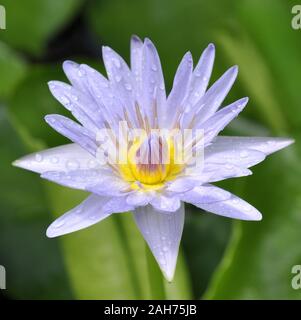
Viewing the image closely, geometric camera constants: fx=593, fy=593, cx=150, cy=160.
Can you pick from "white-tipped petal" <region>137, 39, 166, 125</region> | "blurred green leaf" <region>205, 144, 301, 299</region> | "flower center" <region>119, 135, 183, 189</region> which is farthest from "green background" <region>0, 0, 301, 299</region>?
"white-tipped petal" <region>137, 39, 166, 125</region>

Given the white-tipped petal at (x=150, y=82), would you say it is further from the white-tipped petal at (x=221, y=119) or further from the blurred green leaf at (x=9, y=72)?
the blurred green leaf at (x=9, y=72)

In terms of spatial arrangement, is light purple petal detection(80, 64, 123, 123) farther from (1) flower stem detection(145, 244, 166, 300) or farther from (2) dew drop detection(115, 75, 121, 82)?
(1) flower stem detection(145, 244, 166, 300)

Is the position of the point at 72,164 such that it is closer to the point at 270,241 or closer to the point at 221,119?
the point at 221,119

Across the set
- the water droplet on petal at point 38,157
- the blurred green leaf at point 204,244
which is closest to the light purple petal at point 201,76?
the water droplet on petal at point 38,157

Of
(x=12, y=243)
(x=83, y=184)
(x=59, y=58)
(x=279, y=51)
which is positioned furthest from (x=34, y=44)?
(x=83, y=184)

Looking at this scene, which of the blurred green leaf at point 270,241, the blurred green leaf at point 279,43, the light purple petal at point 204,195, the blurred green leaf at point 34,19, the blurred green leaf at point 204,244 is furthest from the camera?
the blurred green leaf at point 34,19
